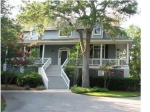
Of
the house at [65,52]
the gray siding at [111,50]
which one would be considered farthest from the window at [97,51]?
the gray siding at [111,50]

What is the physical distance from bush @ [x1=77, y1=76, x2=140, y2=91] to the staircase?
7.06 ft

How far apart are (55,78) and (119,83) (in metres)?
6.07

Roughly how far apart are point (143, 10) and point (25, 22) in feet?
50.4

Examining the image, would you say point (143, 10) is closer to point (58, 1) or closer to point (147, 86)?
point (147, 86)

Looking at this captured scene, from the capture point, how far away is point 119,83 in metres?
19.5

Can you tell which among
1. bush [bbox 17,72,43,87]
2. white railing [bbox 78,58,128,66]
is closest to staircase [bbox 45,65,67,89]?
bush [bbox 17,72,43,87]

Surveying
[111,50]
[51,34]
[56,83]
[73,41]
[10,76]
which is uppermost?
[51,34]

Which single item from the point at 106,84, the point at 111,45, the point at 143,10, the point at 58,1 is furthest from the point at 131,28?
the point at 143,10

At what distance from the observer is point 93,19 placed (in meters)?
14.5

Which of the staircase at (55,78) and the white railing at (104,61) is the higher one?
the white railing at (104,61)

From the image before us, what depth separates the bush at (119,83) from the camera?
62.5 feet

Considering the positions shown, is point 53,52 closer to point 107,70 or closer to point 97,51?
point 97,51

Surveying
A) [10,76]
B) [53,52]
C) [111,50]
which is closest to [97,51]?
[111,50]

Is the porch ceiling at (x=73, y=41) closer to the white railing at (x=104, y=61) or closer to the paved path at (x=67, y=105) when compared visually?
the white railing at (x=104, y=61)
